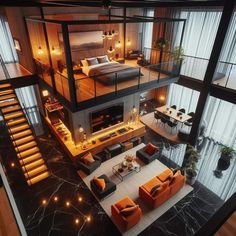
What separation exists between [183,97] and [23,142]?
928cm

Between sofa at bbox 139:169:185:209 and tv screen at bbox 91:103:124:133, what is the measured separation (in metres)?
3.83

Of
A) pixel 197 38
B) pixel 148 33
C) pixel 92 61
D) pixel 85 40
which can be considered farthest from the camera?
pixel 148 33

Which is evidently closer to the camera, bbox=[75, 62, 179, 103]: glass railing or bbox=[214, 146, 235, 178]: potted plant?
bbox=[75, 62, 179, 103]: glass railing

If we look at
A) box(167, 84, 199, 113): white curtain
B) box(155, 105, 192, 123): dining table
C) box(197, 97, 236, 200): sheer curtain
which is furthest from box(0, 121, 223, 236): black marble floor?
box(167, 84, 199, 113): white curtain

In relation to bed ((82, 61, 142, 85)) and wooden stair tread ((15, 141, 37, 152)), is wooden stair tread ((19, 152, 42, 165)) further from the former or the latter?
bed ((82, 61, 142, 85))

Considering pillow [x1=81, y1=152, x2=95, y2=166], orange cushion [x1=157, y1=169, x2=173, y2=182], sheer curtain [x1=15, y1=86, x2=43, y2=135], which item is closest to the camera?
orange cushion [x1=157, y1=169, x2=173, y2=182]

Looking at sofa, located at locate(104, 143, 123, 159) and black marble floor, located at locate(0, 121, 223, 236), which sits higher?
sofa, located at locate(104, 143, 123, 159)

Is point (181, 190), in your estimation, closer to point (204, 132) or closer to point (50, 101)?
point (204, 132)

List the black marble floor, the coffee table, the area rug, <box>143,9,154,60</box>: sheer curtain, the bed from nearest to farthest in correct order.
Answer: the black marble floor
the area rug
the coffee table
the bed
<box>143,9,154,60</box>: sheer curtain

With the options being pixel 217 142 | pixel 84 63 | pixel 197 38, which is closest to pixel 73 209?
pixel 84 63

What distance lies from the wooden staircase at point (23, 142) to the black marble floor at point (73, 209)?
286 millimetres

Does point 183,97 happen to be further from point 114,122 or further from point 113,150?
point 113,150

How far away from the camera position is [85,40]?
10.7 m

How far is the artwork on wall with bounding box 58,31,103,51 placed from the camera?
10.2 metres
